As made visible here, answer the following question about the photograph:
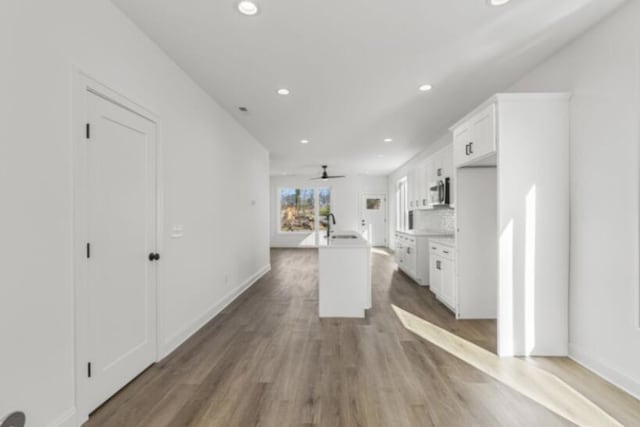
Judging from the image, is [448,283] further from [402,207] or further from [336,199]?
[336,199]

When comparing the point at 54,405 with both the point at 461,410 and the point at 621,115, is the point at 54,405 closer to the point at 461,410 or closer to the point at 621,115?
the point at 461,410

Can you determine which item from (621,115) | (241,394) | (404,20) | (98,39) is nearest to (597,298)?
(621,115)

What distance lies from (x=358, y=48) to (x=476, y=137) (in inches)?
60.4

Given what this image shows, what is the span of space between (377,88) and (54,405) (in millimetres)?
3793

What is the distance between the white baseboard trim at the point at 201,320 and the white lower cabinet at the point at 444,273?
304cm

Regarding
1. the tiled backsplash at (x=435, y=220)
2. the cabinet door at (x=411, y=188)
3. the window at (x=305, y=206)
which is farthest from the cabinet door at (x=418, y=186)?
the window at (x=305, y=206)

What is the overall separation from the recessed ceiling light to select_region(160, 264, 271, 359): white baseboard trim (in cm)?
287

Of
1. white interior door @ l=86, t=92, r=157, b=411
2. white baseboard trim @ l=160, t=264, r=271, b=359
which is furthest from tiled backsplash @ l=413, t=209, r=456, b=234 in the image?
white interior door @ l=86, t=92, r=157, b=411

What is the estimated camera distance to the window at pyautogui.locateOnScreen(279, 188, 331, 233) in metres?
11.0

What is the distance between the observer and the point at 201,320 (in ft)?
11.3

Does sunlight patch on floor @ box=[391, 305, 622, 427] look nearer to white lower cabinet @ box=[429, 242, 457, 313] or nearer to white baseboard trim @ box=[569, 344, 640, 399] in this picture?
white baseboard trim @ box=[569, 344, 640, 399]

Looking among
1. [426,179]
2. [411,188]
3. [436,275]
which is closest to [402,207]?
[411,188]

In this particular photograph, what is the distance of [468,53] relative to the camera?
277 cm

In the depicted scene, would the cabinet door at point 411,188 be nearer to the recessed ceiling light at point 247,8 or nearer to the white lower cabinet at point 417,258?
the white lower cabinet at point 417,258
